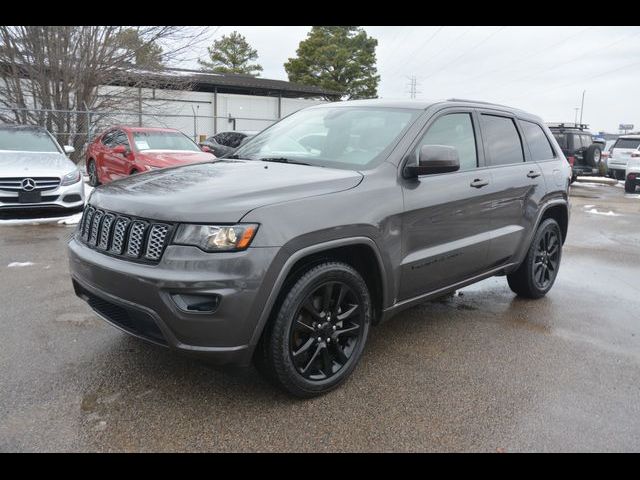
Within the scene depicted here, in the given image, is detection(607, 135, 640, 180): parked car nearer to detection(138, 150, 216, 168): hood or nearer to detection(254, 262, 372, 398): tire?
detection(138, 150, 216, 168): hood

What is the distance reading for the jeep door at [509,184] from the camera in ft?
13.8

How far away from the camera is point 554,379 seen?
3.40m

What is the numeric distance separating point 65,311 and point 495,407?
3357 mm

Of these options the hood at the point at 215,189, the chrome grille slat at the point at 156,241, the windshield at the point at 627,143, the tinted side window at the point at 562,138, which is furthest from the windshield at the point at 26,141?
the windshield at the point at 627,143

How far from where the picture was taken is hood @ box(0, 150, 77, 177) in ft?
25.7

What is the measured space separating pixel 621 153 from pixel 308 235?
19448 millimetres

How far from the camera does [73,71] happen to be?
51.1ft

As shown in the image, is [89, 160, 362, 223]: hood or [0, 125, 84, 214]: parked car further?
[0, 125, 84, 214]: parked car

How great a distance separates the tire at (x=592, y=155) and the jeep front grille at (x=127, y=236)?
18.0 meters

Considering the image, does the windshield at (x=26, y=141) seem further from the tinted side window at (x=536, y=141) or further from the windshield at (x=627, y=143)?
the windshield at (x=627, y=143)

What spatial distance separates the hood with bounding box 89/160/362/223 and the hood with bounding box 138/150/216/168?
6.79 m

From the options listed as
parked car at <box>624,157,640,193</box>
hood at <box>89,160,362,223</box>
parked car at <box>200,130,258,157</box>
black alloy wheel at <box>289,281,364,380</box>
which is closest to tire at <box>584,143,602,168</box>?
parked car at <box>624,157,640,193</box>
